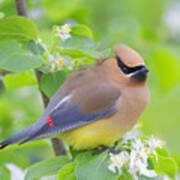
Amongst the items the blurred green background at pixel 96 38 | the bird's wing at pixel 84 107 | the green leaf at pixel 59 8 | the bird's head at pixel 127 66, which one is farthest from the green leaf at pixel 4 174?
the green leaf at pixel 59 8

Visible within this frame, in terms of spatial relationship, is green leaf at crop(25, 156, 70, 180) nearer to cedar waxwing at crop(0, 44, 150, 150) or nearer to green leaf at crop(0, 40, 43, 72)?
cedar waxwing at crop(0, 44, 150, 150)

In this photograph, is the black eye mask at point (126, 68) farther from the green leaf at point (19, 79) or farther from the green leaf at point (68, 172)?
the green leaf at point (68, 172)

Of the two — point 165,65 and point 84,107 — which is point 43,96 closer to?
point 84,107

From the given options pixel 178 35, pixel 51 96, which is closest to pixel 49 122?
pixel 51 96

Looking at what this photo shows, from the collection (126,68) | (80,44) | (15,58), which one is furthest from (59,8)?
(15,58)

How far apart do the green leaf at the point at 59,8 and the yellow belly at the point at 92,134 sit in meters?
1.10

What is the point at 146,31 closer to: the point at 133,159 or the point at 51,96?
the point at 51,96

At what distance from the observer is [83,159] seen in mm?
2373

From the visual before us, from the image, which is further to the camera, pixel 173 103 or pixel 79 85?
pixel 173 103

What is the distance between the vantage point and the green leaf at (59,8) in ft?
10.9

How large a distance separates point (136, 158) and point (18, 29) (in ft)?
2.75

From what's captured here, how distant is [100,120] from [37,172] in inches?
17.5

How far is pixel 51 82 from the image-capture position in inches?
96.2

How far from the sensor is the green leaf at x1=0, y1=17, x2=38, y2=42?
7.59ft
